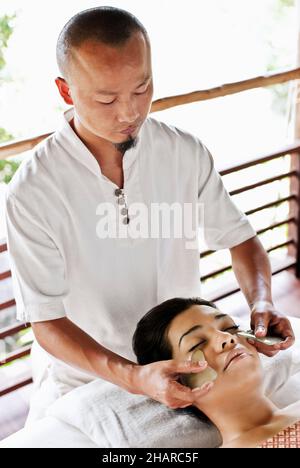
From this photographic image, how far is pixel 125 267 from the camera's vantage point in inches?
53.3

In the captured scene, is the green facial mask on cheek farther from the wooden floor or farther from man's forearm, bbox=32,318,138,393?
the wooden floor

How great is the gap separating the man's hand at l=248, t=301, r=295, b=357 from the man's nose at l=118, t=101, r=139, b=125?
17.5 inches

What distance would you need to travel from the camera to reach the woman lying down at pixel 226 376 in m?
1.19

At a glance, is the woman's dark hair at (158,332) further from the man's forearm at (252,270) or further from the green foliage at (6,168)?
the green foliage at (6,168)

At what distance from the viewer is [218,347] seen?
123cm

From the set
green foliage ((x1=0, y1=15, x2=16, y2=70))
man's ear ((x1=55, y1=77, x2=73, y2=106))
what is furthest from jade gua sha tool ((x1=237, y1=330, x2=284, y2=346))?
green foliage ((x1=0, y1=15, x2=16, y2=70))

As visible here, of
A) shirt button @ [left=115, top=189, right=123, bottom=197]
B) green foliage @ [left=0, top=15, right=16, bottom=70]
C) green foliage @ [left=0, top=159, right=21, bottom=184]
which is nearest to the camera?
shirt button @ [left=115, top=189, right=123, bottom=197]

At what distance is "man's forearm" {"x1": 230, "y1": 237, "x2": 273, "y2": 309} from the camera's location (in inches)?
54.6

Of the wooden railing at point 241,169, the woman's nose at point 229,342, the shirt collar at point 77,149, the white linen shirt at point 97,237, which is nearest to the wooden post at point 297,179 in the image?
the wooden railing at point 241,169

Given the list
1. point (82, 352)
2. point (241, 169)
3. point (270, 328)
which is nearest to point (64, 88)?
point (82, 352)

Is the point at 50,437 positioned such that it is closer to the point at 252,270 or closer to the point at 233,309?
the point at 252,270

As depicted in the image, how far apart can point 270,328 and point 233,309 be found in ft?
3.03

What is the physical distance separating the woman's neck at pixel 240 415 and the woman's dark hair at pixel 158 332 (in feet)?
0.18
